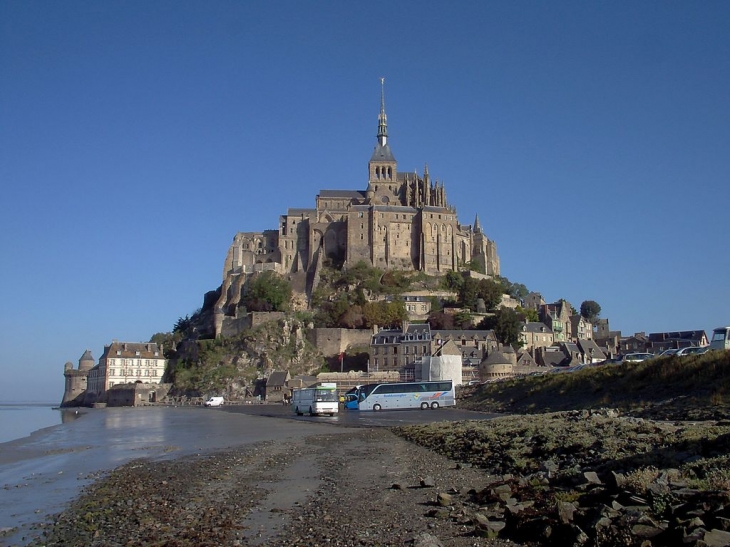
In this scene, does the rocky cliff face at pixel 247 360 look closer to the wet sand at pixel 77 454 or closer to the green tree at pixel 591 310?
the wet sand at pixel 77 454

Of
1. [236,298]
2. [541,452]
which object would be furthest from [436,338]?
[541,452]

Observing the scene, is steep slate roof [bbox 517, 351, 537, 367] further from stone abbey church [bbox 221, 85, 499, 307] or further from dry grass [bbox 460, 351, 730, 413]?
dry grass [bbox 460, 351, 730, 413]

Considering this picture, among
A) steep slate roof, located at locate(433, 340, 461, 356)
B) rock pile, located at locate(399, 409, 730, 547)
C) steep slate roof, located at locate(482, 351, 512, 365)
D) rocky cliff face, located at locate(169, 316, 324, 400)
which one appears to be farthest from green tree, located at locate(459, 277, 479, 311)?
rock pile, located at locate(399, 409, 730, 547)

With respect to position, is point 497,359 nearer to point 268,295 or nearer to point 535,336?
point 535,336

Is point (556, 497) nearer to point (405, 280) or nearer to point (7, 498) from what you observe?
point (7, 498)

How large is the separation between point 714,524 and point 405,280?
9437 cm

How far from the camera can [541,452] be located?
17359 mm

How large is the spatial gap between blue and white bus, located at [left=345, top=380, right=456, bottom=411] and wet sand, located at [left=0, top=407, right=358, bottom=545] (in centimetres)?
1768

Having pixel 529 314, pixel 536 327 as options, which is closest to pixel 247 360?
pixel 536 327

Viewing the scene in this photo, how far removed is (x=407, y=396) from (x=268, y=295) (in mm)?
42723

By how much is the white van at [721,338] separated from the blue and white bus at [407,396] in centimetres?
2253

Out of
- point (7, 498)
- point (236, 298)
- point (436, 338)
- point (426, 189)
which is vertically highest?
point (426, 189)

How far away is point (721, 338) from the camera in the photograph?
41.1m

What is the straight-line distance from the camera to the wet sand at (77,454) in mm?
14938
